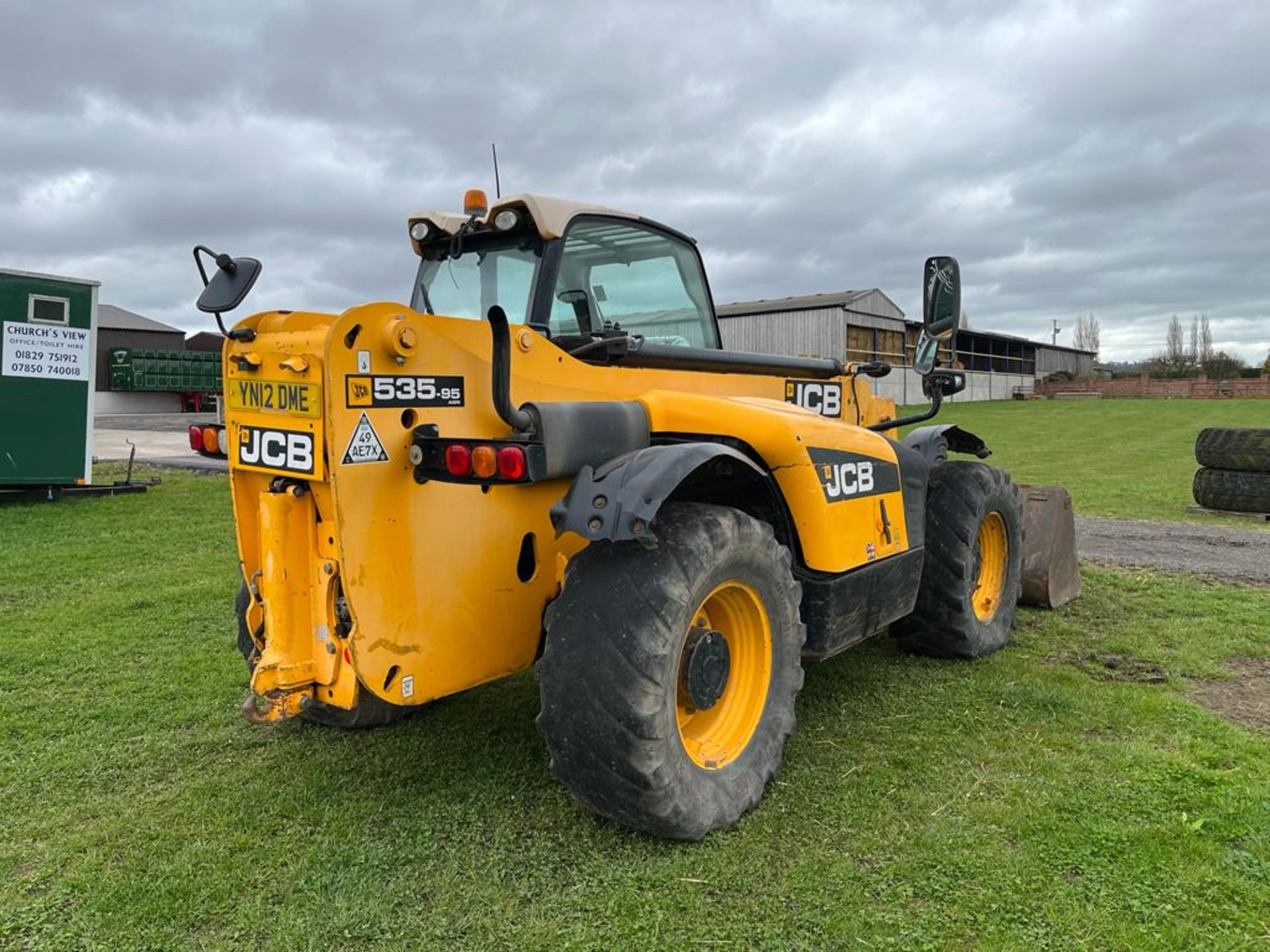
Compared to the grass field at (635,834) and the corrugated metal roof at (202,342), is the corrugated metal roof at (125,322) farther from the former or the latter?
the grass field at (635,834)

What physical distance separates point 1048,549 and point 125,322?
4585 cm

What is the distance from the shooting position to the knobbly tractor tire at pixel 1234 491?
10.0 metres

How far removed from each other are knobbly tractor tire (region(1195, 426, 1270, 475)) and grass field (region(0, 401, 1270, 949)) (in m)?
5.93

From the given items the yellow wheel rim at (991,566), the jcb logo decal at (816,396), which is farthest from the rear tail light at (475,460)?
the yellow wheel rim at (991,566)

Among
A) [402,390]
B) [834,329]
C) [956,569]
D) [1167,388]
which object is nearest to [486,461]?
[402,390]

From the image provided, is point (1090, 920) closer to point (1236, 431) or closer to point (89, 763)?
point (89, 763)

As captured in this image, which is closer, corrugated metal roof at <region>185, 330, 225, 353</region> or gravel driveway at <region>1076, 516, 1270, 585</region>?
gravel driveway at <region>1076, 516, 1270, 585</region>

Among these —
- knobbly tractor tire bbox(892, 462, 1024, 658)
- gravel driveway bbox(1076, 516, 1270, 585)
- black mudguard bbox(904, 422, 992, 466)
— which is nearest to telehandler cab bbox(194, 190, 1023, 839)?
knobbly tractor tire bbox(892, 462, 1024, 658)

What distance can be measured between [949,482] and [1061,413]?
116 feet

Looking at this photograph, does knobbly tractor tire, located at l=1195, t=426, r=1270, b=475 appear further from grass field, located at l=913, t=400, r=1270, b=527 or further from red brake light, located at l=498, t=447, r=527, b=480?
red brake light, located at l=498, t=447, r=527, b=480

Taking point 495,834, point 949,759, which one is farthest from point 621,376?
point 949,759

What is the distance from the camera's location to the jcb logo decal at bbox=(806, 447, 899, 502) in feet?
12.1

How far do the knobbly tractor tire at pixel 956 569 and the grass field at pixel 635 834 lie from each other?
0.53 ft

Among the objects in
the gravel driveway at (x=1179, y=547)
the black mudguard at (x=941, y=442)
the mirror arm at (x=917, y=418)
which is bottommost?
the gravel driveway at (x=1179, y=547)
